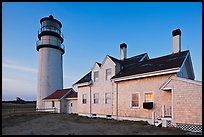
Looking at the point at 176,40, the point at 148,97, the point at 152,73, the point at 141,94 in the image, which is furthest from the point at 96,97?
the point at 176,40

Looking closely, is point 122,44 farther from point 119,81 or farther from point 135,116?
point 135,116

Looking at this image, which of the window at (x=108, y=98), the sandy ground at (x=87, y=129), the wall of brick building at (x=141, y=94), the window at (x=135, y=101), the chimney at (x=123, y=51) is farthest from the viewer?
the chimney at (x=123, y=51)

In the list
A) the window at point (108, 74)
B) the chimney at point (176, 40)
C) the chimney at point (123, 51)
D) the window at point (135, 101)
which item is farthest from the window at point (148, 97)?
the chimney at point (123, 51)

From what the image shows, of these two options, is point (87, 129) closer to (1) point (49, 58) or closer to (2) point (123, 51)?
(2) point (123, 51)

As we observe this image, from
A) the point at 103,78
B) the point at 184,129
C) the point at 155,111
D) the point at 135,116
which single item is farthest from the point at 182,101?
the point at 103,78

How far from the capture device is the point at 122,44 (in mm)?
19984

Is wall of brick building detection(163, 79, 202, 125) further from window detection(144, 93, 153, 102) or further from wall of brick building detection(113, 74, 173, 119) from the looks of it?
window detection(144, 93, 153, 102)

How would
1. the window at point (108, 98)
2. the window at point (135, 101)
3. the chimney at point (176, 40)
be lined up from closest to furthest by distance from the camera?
the window at point (135, 101)
the chimney at point (176, 40)
the window at point (108, 98)

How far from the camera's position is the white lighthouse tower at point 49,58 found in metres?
26.8

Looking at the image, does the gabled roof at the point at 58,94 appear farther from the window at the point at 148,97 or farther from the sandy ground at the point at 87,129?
the window at the point at 148,97

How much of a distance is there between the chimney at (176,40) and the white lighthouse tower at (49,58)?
18.4 meters

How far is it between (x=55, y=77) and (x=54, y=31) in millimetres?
7595

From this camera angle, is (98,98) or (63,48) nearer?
(98,98)

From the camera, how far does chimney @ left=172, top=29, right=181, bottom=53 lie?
15.0m
